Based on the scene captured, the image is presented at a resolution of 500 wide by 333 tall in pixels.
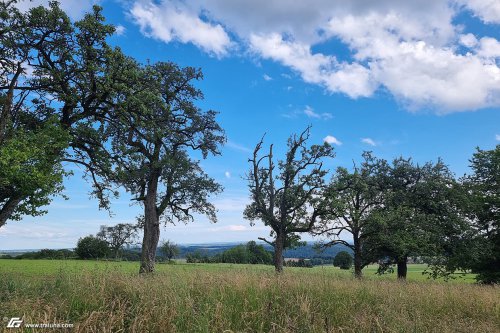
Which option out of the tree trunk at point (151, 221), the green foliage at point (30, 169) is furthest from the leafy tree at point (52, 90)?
the tree trunk at point (151, 221)

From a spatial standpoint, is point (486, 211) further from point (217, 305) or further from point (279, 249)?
point (217, 305)

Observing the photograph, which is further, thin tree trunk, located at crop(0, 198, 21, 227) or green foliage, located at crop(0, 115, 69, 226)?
thin tree trunk, located at crop(0, 198, 21, 227)

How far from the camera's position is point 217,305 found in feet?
22.0

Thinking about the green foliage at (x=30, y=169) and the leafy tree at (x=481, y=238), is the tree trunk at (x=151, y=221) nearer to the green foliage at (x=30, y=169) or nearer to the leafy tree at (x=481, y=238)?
the green foliage at (x=30, y=169)

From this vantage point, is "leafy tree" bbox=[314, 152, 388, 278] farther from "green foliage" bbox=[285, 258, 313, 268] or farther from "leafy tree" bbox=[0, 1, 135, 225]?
"leafy tree" bbox=[0, 1, 135, 225]

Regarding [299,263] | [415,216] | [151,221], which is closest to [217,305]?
[299,263]

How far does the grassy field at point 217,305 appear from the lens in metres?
6.36

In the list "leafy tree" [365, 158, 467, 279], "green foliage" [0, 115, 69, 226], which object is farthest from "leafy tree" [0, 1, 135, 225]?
"leafy tree" [365, 158, 467, 279]

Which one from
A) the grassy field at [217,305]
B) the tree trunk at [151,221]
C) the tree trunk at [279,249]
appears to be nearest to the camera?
the grassy field at [217,305]

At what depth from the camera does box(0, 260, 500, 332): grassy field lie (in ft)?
20.9

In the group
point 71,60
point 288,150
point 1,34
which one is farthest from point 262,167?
point 1,34

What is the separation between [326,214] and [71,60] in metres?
23.7

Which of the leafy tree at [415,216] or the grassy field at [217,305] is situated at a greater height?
the leafy tree at [415,216]

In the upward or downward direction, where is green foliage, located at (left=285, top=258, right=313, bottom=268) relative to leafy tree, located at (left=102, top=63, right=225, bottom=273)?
downward
